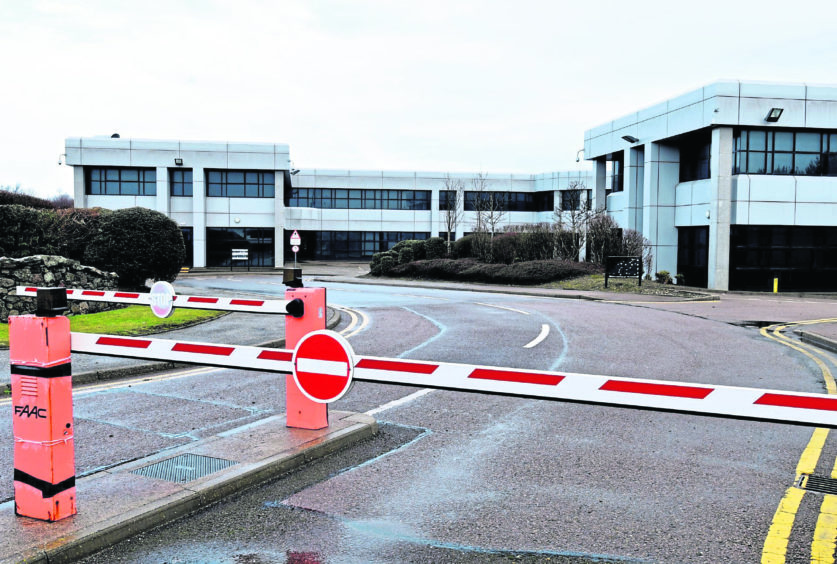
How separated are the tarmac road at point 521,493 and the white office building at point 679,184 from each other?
23896 millimetres

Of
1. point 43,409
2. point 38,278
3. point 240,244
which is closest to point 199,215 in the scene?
point 240,244

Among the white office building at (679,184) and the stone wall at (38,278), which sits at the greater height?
the white office building at (679,184)

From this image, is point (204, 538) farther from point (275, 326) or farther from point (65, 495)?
point (275, 326)

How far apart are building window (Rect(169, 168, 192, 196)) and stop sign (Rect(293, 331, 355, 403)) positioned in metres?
49.6

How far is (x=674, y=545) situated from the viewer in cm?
425

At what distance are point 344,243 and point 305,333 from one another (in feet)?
192

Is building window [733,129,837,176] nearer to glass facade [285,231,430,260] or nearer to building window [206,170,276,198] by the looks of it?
building window [206,170,276,198]

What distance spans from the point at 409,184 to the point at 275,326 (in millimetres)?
50117

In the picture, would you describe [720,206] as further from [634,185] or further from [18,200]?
[18,200]

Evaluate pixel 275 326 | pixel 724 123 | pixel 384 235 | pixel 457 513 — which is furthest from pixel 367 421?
pixel 384 235

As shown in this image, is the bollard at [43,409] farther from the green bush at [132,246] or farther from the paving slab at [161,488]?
the green bush at [132,246]

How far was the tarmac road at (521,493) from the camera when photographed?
420cm

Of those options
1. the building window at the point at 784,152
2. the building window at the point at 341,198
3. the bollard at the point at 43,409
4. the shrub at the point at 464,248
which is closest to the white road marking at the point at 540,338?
the bollard at the point at 43,409

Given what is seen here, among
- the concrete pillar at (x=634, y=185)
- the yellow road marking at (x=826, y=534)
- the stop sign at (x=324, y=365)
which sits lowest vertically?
the yellow road marking at (x=826, y=534)
